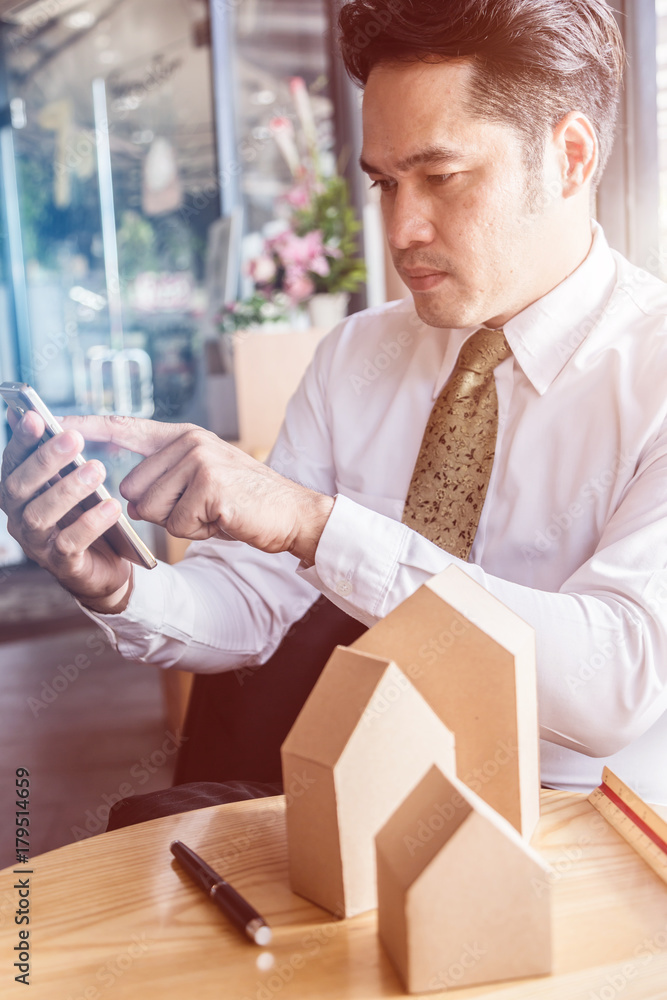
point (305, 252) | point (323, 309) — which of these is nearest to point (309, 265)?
point (305, 252)

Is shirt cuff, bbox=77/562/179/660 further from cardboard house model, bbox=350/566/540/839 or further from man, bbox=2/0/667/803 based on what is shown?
cardboard house model, bbox=350/566/540/839

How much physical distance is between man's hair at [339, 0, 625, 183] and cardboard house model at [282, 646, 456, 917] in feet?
2.61

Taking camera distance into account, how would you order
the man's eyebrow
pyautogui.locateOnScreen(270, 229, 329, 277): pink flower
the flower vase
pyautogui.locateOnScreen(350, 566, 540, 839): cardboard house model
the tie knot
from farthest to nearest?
1. the flower vase
2. pyautogui.locateOnScreen(270, 229, 329, 277): pink flower
3. the tie knot
4. the man's eyebrow
5. pyautogui.locateOnScreen(350, 566, 540, 839): cardboard house model

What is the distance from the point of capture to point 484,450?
1207 mm

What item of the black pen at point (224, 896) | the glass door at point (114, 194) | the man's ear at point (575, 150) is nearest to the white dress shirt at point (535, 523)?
the man's ear at point (575, 150)

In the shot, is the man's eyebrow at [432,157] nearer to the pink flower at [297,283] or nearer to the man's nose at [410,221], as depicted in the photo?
the man's nose at [410,221]

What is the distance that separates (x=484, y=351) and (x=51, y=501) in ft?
2.11

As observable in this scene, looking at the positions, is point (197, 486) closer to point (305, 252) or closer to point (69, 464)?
point (69, 464)

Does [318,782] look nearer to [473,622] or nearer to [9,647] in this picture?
[473,622]

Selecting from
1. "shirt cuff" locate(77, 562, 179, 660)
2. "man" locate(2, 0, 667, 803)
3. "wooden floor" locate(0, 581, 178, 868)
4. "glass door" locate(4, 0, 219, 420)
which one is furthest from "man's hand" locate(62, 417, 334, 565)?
"glass door" locate(4, 0, 219, 420)

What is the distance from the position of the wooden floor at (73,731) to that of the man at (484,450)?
41.1 inches

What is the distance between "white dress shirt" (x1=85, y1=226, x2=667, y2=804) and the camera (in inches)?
35.8

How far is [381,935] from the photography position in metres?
0.59

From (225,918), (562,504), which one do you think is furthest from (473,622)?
(562,504)
